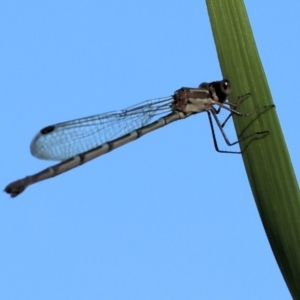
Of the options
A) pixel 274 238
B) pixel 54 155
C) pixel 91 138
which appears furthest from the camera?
pixel 91 138

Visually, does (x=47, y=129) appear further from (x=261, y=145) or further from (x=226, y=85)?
(x=261, y=145)

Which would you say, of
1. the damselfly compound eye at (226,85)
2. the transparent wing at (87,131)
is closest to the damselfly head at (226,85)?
the damselfly compound eye at (226,85)

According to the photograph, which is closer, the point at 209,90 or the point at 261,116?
the point at 261,116

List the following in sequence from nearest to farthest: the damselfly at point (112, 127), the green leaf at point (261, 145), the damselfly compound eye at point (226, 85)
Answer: the green leaf at point (261, 145)
the damselfly compound eye at point (226, 85)
the damselfly at point (112, 127)

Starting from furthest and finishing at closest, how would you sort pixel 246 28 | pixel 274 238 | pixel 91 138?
pixel 91 138 < pixel 246 28 < pixel 274 238

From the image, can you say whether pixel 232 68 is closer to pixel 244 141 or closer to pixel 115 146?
pixel 244 141

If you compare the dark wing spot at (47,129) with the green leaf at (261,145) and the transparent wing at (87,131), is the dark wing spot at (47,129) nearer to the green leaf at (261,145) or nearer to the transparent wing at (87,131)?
the transparent wing at (87,131)

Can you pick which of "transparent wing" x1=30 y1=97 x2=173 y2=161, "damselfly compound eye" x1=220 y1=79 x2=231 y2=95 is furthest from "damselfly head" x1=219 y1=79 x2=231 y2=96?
"transparent wing" x1=30 y1=97 x2=173 y2=161

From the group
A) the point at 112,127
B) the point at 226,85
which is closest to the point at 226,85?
the point at 226,85

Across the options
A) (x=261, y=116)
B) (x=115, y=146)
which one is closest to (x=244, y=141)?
(x=261, y=116)
